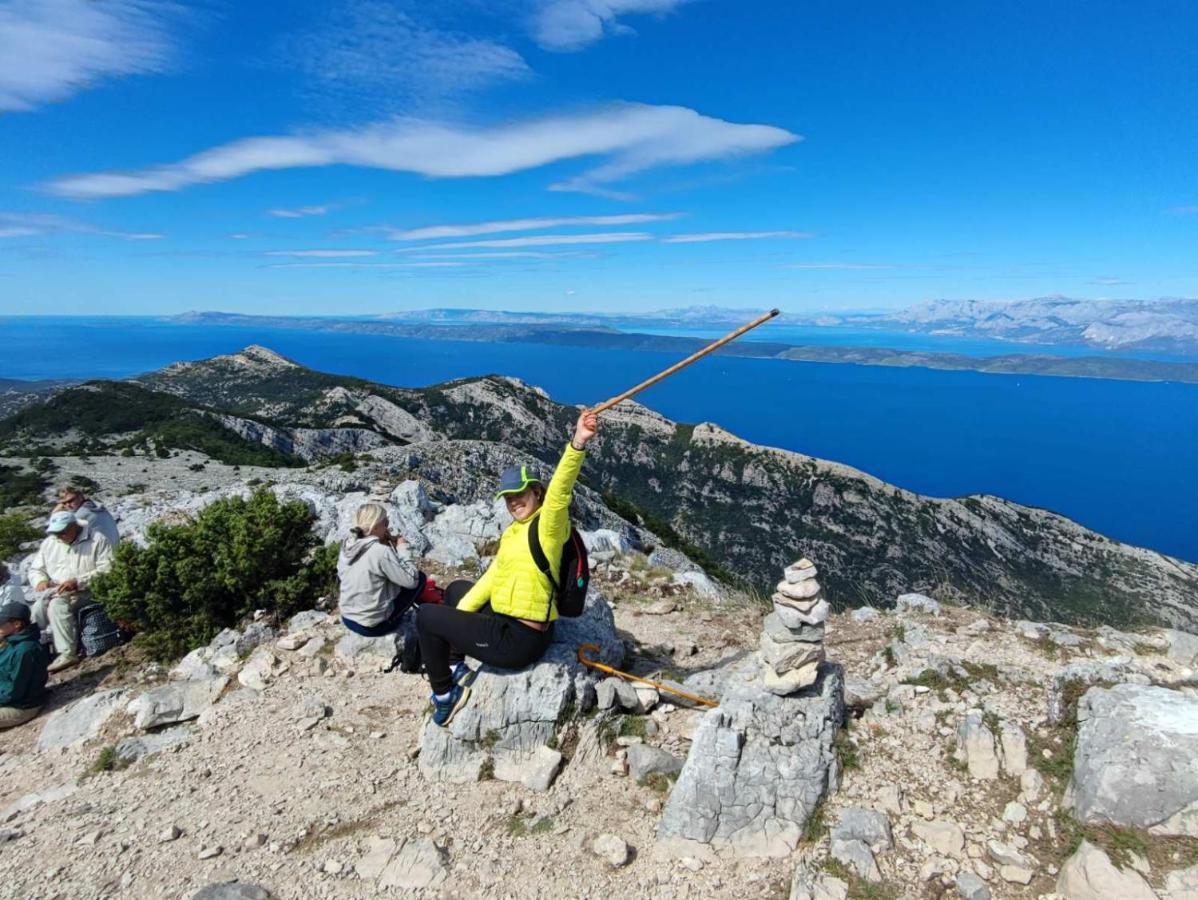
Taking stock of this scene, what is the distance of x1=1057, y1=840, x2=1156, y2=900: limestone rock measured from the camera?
3912 millimetres

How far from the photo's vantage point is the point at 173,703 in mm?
7242

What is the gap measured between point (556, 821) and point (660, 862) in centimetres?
98

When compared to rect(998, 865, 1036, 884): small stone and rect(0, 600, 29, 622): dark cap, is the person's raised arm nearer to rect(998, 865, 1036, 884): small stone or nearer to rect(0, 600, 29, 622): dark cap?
rect(998, 865, 1036, 884): small stone

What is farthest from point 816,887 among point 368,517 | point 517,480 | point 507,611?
point 368,517

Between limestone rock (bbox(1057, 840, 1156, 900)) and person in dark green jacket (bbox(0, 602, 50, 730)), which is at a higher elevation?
limestone rock (bbox(1057, 840, 1156, 900))

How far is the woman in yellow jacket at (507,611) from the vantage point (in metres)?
5.73

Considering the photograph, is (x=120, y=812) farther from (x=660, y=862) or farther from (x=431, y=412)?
(x=431, y=412)

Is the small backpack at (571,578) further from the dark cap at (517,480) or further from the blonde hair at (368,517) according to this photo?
the blonde hair at (368,517)

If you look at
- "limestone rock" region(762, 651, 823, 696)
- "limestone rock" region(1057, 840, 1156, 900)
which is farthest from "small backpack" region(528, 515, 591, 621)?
"limestone rock" region(1057, 840, 1156, 900)

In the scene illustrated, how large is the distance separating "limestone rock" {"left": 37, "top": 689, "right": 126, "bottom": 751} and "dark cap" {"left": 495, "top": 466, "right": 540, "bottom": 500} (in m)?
5.84

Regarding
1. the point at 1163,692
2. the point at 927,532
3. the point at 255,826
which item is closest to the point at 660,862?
the point at 255,826

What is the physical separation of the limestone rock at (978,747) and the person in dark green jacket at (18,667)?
35.5ft

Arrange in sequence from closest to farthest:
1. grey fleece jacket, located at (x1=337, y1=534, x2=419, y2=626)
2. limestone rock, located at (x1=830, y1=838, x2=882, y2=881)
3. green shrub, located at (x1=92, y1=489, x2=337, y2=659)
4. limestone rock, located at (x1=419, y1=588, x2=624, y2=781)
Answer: limestone rock, located at (x1=830, y1=838, x2=882, y2=881)
limestone rock, located at (x1=419, y1=588, x2=624, y2=781)
grey fleece jacket, located at (x1=337, y1=534, x2=419, y2=626)
green shrub, located at (x1=92, y1=489, x2=337, y2=659)

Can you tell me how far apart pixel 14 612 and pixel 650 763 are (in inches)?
325
